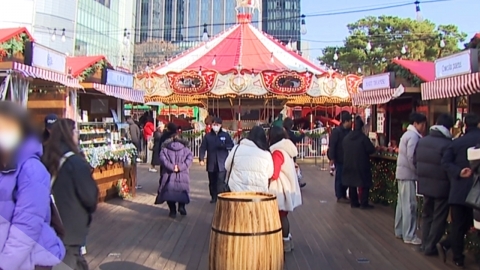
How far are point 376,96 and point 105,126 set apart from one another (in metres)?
5.80

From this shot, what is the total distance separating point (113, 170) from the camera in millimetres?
9109

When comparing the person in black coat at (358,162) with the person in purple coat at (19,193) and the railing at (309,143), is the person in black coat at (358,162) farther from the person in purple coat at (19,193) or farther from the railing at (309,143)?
the railing at (309,143)

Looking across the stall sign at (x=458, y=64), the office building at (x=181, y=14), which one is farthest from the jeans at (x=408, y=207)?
the office building at (x=181, y=14)

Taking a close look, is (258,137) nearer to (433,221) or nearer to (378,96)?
(433,221)

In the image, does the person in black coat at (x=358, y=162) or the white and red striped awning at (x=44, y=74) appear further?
the person in black coat at (x=358, y=162)

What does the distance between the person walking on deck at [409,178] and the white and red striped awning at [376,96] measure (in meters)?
4.05

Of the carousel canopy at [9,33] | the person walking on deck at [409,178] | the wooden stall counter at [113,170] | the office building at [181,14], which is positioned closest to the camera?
the person walking on deck at [409,178]

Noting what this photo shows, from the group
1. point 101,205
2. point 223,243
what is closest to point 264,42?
point 101,205

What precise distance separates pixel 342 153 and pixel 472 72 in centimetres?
Result: 287

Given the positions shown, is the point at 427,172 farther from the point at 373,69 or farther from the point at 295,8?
the point at 295,8

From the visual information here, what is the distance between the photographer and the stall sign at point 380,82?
10312 millimetres

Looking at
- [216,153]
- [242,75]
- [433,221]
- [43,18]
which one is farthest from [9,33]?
[43,18]

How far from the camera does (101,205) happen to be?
8.38 metres

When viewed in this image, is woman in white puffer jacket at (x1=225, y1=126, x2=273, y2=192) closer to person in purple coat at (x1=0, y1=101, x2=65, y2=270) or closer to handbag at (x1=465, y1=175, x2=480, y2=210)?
handbag at (x1=465, y1=175, x2=480, y2=210)
